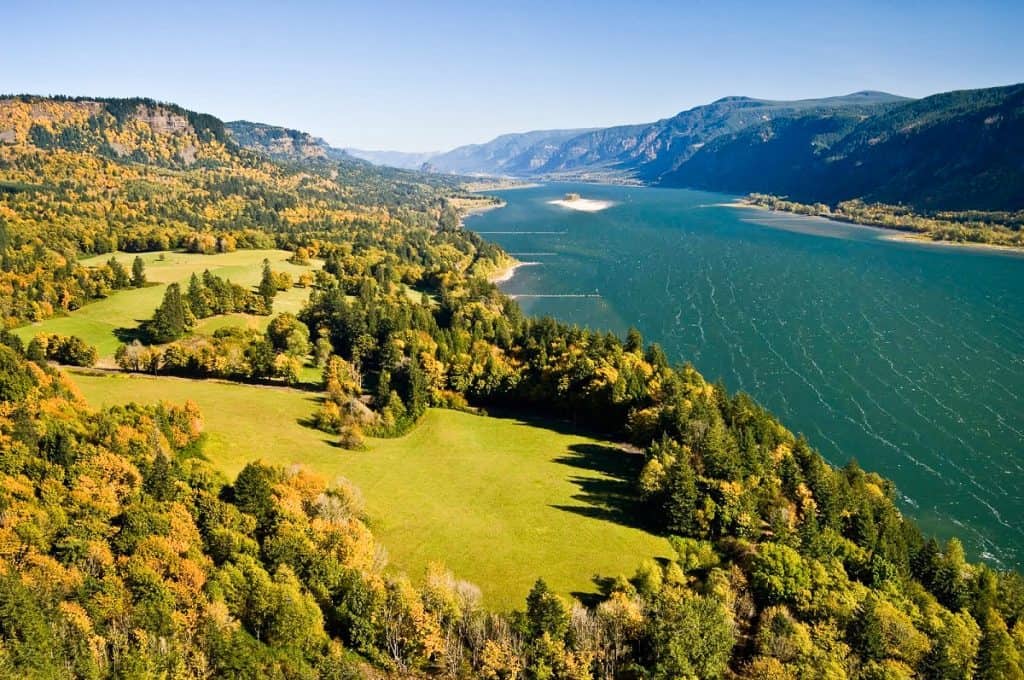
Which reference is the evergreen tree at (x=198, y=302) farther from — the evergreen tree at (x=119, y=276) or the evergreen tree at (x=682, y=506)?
the evergreen tree at (x=682, y=506)

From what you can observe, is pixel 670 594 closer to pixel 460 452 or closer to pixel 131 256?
pixel 460 452

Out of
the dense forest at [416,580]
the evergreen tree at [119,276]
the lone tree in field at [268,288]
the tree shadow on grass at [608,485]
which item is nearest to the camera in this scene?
the dense forest at [416,580]

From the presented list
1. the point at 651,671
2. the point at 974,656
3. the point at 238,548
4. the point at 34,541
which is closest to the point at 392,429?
the point at 238,548

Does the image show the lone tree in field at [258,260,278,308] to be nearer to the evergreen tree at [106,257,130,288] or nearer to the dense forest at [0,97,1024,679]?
the evergreen tree at [106,257,130,288]

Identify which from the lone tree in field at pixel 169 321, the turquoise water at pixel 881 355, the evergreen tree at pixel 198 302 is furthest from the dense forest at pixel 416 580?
the evergreen tree at pixel 198 302

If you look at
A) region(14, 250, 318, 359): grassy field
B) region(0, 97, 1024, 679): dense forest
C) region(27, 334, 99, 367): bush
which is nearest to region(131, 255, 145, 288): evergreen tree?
region(14, 250, 318, 359): grassy field

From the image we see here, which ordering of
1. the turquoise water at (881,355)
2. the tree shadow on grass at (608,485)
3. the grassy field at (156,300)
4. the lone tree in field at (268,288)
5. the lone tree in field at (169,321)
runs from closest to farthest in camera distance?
the tree shadow on grass at (608,485)
the turquoise water at (881,355)
the lone tree in field at (169,321)
the grassy field at (156,300)
the lone tree in field at (268,288)

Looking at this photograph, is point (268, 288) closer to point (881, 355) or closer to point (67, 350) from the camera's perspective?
point (67, 350)
